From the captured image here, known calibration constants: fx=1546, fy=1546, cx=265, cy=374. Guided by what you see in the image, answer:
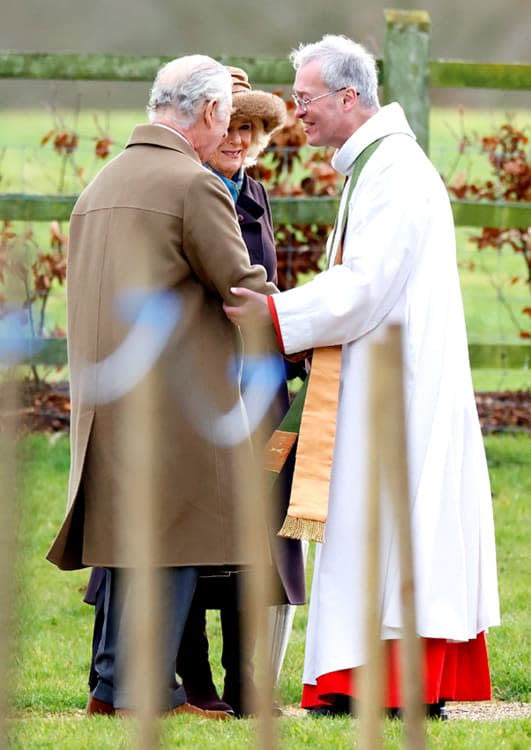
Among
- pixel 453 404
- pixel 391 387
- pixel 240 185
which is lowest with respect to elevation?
pixel 391 387

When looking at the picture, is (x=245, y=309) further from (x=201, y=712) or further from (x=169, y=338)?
(x=201, y=712)

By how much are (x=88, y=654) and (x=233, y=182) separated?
6.02ft

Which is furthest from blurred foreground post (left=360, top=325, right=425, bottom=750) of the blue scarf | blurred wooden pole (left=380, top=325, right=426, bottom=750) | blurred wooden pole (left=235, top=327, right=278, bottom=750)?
the blue scarf

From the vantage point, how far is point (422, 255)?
14.6 feet

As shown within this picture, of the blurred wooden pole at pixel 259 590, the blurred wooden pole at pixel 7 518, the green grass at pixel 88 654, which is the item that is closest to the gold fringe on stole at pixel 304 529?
the green grass at pixel 88 654

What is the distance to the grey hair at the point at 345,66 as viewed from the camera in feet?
14.8

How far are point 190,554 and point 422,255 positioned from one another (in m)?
1.10

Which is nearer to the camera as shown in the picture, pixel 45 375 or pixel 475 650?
pixel 475 650

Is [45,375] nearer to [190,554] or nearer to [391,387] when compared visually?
[190,554]

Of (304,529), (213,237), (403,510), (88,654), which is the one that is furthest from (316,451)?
(403,510)

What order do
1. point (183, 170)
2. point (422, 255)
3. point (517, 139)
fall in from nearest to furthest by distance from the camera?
point (183, 170), point (422, 255), point (517, 139)

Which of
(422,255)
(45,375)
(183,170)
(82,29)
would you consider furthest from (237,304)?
(82,29)

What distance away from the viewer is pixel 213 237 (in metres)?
4.00

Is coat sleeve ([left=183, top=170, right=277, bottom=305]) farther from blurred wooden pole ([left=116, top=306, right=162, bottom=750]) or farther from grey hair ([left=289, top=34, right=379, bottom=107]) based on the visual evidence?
blurred wooden pole ([left=116, top=306, right=162, bottom=750])
